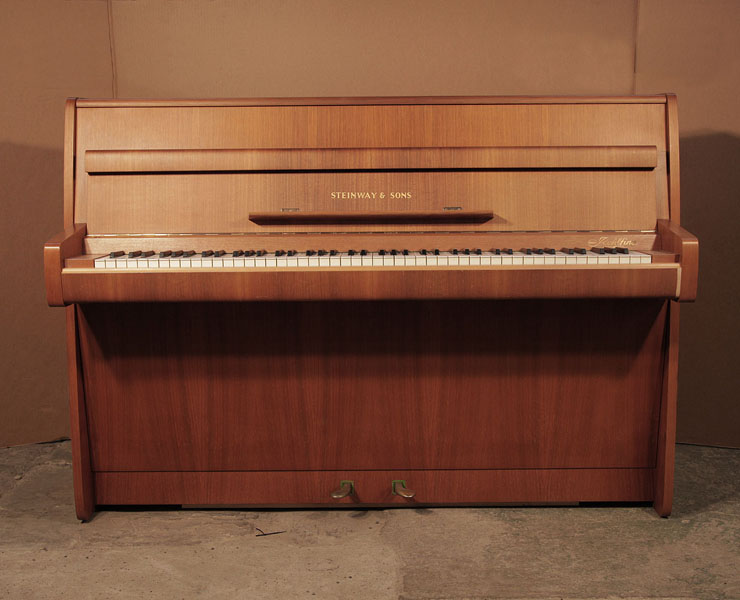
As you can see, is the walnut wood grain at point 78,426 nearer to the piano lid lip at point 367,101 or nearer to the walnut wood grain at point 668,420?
the piano lid lip at point 367,101

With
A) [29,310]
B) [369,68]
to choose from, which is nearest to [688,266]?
[369,68]

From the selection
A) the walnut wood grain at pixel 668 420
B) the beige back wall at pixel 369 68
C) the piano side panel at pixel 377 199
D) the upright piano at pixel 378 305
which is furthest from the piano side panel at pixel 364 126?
the beige back wall at pixel 369 68

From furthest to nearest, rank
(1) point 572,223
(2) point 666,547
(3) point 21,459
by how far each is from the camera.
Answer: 1. (3) point 21,459
2. (1) point 572,223
3. (2) point 666,547

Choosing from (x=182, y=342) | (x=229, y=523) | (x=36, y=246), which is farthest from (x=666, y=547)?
(x=36, y=246)

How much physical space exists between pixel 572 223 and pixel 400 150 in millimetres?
646

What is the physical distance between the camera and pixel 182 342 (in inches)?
90.0

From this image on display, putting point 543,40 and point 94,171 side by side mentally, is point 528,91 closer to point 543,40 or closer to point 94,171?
point 543,40

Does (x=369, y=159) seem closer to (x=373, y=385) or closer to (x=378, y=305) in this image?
(x=378, y=305)

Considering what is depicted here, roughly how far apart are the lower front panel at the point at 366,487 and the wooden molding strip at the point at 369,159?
3.56 feet

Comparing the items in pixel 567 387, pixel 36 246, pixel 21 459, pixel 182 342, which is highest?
pixel 36 246

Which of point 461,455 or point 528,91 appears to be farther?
point 528,91

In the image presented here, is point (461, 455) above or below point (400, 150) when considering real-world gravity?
below

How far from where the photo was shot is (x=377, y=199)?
2275 millimetres

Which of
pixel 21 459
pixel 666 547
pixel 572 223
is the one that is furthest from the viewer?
pixel 21 459
